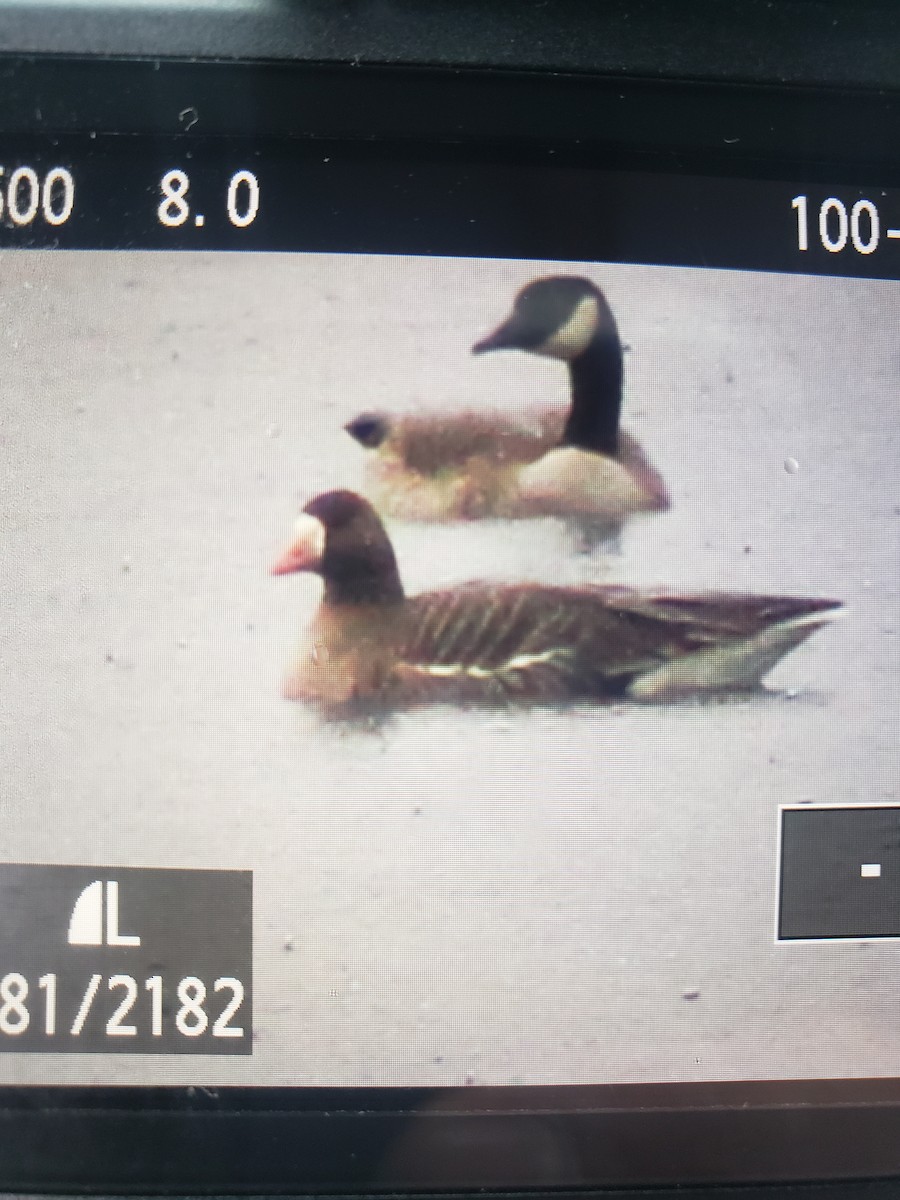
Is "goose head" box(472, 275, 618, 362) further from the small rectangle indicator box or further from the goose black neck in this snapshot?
the small rectangle indicator box

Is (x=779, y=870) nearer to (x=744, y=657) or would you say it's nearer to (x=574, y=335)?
(x=744, y=657)

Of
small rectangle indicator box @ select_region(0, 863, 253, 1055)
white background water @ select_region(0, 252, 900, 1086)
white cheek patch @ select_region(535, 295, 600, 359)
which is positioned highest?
white cheek patch @ select_region(535, 295, 600, 359)

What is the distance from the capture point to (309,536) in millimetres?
573

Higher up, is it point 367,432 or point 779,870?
point 367,432

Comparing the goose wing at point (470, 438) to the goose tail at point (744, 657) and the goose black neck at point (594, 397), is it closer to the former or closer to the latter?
the goose black neck at point (594, 397)

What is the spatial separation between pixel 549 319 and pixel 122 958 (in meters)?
0.45

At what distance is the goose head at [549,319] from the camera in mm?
576

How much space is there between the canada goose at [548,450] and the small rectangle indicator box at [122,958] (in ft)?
0.83

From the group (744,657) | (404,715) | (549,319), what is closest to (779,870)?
(744,657)

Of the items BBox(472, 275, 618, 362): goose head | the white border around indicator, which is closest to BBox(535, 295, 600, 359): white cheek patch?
BBox(472, 275, 618, 362): goose head

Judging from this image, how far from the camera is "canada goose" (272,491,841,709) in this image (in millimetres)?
571

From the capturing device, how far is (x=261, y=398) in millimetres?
571

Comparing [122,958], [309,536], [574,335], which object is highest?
[574,335]

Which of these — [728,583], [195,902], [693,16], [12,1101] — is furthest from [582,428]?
[12,1101]
